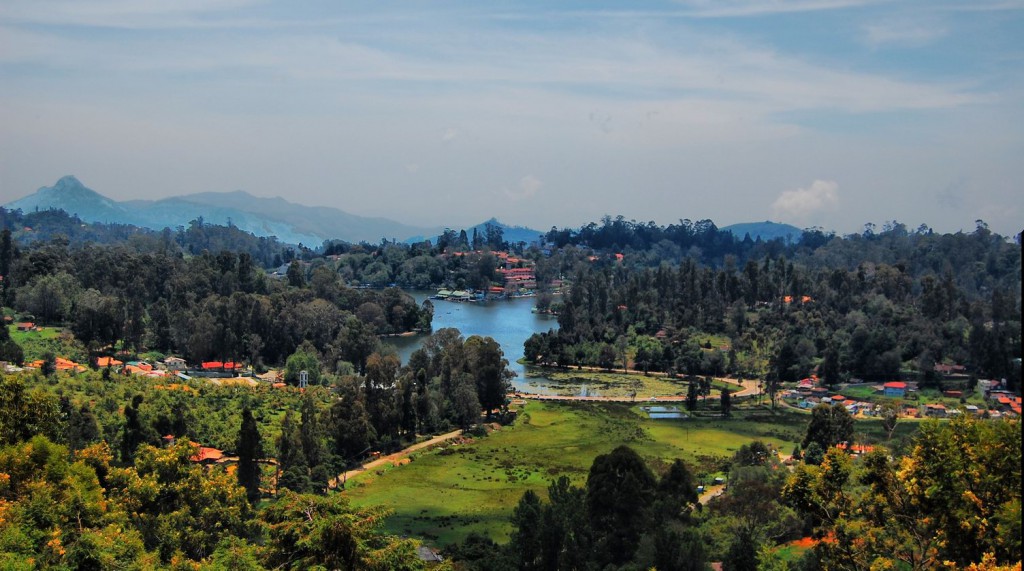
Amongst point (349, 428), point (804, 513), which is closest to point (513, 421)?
point (349, 428)

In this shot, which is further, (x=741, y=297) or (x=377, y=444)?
(x=741, y=297)

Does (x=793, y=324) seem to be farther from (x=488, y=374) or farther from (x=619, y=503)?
(x=619, y=503)

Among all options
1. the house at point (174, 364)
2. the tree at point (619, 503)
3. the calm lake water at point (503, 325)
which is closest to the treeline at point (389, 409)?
the tree at point (619, 503)

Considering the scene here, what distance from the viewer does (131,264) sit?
212ft

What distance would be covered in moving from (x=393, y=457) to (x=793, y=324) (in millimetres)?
38421

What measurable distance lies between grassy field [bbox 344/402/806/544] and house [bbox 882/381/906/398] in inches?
312

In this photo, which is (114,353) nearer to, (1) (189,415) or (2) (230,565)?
(1) (189,415)

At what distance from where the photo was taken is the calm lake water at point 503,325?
54562 mm

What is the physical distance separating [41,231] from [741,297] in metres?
120

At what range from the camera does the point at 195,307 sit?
184 feet

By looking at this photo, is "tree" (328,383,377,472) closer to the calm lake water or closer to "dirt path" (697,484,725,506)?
"dirt path" (697,484,725,506)

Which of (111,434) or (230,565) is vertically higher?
(230,565)

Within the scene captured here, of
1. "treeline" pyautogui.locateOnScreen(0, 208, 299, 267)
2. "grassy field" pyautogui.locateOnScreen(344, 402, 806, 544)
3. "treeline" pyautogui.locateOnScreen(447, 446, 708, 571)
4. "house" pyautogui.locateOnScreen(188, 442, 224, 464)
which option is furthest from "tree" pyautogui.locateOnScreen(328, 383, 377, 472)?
"treeline" pyautogui.locateOnScreen(0, 208, 299, 267)

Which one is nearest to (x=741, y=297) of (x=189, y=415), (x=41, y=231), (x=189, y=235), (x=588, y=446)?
(x=588, y=446)
